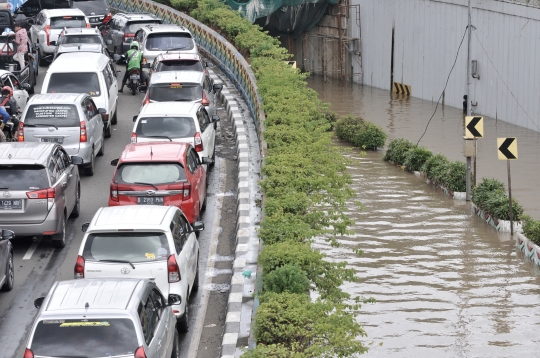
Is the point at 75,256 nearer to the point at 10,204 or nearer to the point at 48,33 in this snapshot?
the point at 10,204

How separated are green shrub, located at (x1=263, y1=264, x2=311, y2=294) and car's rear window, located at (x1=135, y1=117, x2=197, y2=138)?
8.26 meters

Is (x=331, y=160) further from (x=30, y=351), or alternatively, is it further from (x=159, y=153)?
(x=30, y=351)

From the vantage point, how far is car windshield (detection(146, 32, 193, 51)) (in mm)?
30078

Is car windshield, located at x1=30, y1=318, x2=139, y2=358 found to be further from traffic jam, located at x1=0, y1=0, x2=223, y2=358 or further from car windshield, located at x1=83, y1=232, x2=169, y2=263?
car windshield, located at x1=83, y1=232, x2=169, y2=263

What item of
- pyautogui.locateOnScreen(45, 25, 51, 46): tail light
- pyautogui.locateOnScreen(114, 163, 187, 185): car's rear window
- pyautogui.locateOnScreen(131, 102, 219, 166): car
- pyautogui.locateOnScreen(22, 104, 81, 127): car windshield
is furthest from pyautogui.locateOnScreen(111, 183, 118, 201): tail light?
pyautogui.locateOnScreen(45, 25, 51, 46): tail light

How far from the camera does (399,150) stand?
28.4m

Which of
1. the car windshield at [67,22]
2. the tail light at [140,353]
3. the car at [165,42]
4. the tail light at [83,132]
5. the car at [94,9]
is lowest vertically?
the tail light at [140,353]

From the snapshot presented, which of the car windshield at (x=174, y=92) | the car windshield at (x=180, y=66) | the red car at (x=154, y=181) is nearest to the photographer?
the red car at (x=154, y=181)

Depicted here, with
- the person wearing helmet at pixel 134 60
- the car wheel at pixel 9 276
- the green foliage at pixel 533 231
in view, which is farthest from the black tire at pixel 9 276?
the person wearing helmet at pixel 134 60

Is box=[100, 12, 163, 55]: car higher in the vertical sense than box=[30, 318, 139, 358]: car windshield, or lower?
higher

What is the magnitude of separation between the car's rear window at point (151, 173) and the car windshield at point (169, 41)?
1428 cm

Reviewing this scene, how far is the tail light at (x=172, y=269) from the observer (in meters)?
12.5

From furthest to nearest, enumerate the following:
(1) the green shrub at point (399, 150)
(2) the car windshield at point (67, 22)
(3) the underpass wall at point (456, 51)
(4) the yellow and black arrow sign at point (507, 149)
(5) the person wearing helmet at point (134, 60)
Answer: (3) the underpass wall at point (456, 51) < (2) the car windshield at point (67, 22) < (5) the person wearing helmet at point (134, 60) < (1) the green shrub at point (399, 150) < (4) the yellow and black arrow sign at point (507, 149)

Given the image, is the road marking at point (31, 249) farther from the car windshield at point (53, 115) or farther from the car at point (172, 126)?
the car windshield at point (53, 115)
